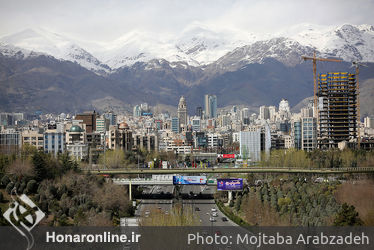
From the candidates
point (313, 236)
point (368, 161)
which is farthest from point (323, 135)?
point (313, 236)

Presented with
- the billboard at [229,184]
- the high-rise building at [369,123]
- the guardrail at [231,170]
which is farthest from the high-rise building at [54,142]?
the high-rise building at [369,123]

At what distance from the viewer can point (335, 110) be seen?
3819 inches

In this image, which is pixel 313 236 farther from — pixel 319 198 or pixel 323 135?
pixel 323 135

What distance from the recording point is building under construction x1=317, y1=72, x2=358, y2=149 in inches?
3757

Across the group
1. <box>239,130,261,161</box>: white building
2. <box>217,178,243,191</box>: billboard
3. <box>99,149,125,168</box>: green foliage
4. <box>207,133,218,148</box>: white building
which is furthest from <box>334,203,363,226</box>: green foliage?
<box>207,133,218,148</box>: white building

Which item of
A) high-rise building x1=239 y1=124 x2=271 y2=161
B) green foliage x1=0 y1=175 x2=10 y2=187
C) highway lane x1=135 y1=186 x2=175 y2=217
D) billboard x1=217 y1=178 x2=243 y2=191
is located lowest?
highway lane x1=135 y1=186 x2=175 y2=217

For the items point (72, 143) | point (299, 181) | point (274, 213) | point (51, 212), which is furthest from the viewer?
point (72, 143)

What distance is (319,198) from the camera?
4069cm

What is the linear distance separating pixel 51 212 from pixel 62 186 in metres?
5.53

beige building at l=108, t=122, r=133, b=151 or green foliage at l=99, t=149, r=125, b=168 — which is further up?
beige building at l=108, t=122, r=133, b=151

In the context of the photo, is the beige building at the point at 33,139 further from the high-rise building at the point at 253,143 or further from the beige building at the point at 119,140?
the high-rise building at the point at 253,143

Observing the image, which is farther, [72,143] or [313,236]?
[72,143]

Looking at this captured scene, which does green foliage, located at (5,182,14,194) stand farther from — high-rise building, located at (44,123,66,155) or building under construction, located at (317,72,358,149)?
building under construction, located at (317,72,358,149)

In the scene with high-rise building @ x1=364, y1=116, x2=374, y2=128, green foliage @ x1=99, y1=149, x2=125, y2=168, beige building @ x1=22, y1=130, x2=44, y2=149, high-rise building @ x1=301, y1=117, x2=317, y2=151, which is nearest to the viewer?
green foliage @ x1=99, y1=149, x2=125, y2=168
